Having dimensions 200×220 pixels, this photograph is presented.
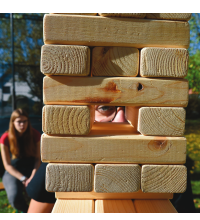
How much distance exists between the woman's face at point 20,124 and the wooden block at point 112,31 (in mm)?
3254

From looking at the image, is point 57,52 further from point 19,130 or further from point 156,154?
point 19,130

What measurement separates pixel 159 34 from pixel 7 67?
6.17 m

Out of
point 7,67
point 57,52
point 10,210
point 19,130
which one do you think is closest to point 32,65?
point 7,67

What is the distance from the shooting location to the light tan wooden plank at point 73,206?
4.06 ft

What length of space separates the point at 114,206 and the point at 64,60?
93 centimetres

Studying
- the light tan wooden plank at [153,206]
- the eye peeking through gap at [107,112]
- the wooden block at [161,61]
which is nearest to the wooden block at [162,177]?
the light tan wooden plank at [153,206]

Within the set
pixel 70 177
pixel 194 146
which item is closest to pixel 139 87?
pixel 70 177

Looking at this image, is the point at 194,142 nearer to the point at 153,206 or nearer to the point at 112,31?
the point at 153,206

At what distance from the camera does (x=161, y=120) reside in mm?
1229

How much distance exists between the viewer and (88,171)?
4.05 feet

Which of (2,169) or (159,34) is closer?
(159,34)

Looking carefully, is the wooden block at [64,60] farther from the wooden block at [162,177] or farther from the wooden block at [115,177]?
the wooden block at [162,177]

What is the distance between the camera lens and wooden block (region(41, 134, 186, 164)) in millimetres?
1221

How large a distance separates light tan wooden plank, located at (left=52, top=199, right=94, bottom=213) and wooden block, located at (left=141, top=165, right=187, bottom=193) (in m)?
0.35
